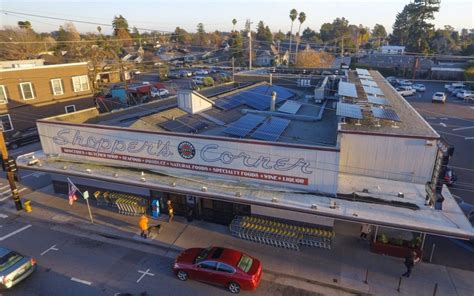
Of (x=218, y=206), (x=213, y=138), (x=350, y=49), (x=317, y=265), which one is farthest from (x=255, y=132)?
(x=350, y=49)

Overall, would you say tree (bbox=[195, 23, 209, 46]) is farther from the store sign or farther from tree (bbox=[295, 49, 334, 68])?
the store sign

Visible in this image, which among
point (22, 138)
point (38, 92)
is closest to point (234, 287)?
point (22, 138)

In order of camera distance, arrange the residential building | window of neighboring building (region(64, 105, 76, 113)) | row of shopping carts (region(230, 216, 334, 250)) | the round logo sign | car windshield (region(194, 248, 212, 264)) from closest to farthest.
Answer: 1. car windshield (region(194, 248, 212, 264))
2. row of shopping carts (region(230, 216, 334, 250))
3. the round logo sign
4. the residential building
5. window of neighboring building (region(64, 105, 76, 113))

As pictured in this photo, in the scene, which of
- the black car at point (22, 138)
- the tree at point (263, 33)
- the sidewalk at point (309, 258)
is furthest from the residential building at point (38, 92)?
the tree at point (263, 33)

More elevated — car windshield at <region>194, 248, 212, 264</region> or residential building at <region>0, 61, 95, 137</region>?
residential building at <region>0, 61, 95, 137</region>

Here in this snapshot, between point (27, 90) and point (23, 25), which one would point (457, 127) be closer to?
point (27, 90)

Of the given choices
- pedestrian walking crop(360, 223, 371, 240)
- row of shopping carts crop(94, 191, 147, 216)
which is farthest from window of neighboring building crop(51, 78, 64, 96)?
pedestrian walking crop(360, 223, 371, 240)
